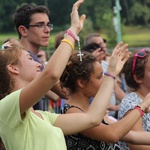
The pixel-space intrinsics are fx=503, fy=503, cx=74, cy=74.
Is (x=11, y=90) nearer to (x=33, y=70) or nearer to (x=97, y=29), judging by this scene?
(x=33, y=70)

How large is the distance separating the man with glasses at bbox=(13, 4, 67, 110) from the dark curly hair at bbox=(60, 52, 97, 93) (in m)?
1.35

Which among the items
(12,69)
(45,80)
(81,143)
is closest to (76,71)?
(81,143)

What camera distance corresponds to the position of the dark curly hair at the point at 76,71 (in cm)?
340

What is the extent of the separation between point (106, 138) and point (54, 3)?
5349 centimetres

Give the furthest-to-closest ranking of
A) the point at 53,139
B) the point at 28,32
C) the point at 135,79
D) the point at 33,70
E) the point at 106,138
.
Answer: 1. the point at 28,32
2. the point at 135,79
3. the point at 106,138
4. the point at 33,70
5. the point at 53,139

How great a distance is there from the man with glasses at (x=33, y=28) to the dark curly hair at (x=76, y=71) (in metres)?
1.35

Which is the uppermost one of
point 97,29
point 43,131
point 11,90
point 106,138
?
point 11,90

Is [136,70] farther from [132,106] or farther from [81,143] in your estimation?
[81,143]

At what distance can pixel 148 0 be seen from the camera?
6656 centimetres

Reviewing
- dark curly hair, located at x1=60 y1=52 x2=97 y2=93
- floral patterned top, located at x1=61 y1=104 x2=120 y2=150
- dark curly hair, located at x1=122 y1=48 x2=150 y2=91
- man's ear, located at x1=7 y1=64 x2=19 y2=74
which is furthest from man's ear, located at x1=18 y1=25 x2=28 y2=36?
man's ear, located at x1=7 y1=64 x2=19 y2=74

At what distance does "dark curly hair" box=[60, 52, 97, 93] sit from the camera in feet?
11.2

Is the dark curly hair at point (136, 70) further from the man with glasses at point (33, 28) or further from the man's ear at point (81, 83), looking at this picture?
the man with glasses at point (33, 28)

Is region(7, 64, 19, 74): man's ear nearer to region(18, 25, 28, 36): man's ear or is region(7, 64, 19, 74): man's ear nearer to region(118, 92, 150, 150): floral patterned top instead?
region(118, 92, 150, 150): floral patterned top

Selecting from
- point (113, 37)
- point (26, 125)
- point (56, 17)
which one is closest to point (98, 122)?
point (26, 125)
